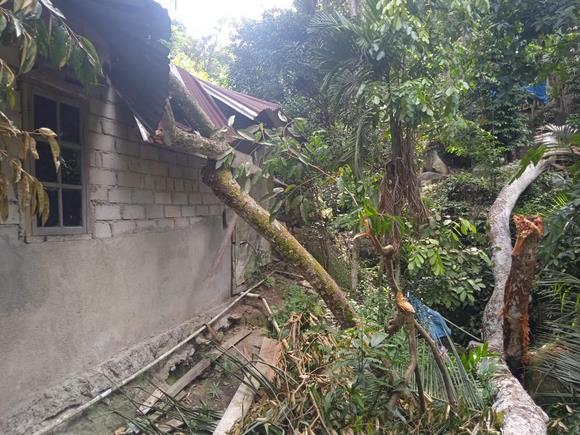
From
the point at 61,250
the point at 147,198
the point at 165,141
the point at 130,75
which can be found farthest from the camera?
the point at 147,198

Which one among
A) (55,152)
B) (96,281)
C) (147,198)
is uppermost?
(55,152)

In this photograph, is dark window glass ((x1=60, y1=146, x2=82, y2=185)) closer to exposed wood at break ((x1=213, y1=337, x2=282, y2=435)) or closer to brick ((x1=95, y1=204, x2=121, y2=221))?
brick ((x1=95, y1=204, x2=121, y2=221))

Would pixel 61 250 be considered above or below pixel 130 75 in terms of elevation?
below

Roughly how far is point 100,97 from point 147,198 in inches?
44.0

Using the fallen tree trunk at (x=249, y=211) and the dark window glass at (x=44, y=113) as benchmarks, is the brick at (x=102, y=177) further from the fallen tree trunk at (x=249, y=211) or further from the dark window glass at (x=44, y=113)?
the fallen tree trunk at (x=249, y=211)

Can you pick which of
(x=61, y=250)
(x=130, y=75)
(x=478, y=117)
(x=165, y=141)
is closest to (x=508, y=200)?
(x=478, y=117)

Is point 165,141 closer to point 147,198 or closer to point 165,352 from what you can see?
point 147,198

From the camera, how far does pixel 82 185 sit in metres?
3.35

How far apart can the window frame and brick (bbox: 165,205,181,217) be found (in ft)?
4.08

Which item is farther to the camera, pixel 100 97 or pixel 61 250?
pixel 100 97

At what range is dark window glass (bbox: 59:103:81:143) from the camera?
3.18 meters

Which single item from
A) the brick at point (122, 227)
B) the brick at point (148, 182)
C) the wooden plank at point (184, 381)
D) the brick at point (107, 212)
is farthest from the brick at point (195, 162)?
the wooden plank at point (184, 381)

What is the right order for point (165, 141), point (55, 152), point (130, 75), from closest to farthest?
point (55, 152) < point (130, 75) < point (165, 141)

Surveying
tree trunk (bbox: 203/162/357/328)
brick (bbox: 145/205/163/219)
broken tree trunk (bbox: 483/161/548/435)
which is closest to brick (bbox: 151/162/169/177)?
brick (bbox: 145/205/163/219)
